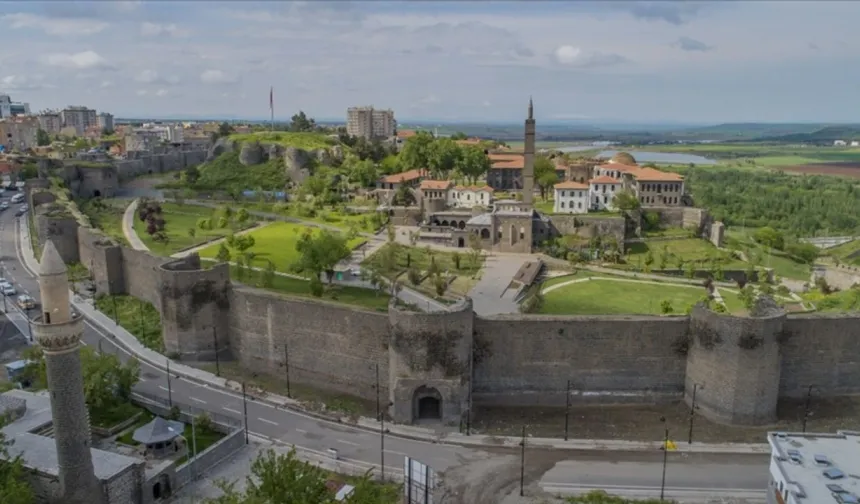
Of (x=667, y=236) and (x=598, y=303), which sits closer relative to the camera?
(x=598, y=303)

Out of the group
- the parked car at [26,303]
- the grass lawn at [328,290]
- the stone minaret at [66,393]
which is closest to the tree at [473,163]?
the grass lawn at [328,290]

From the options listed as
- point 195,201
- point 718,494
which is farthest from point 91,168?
point 718,494

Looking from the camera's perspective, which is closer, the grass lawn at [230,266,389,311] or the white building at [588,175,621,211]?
the grass lawn at [230,266,389,311]

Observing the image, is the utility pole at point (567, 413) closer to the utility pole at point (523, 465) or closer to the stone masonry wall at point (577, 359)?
the stone masonry wall at point (577, 359)

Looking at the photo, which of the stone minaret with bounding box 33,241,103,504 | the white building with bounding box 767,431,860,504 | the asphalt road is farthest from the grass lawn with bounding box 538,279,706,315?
the stone minaret with bounding box 33,241,103,504

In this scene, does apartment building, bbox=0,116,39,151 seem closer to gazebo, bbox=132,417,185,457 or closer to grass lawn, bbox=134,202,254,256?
grass lawn, bbox=134,202,254,256

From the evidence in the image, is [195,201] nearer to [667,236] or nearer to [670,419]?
[667,236]
